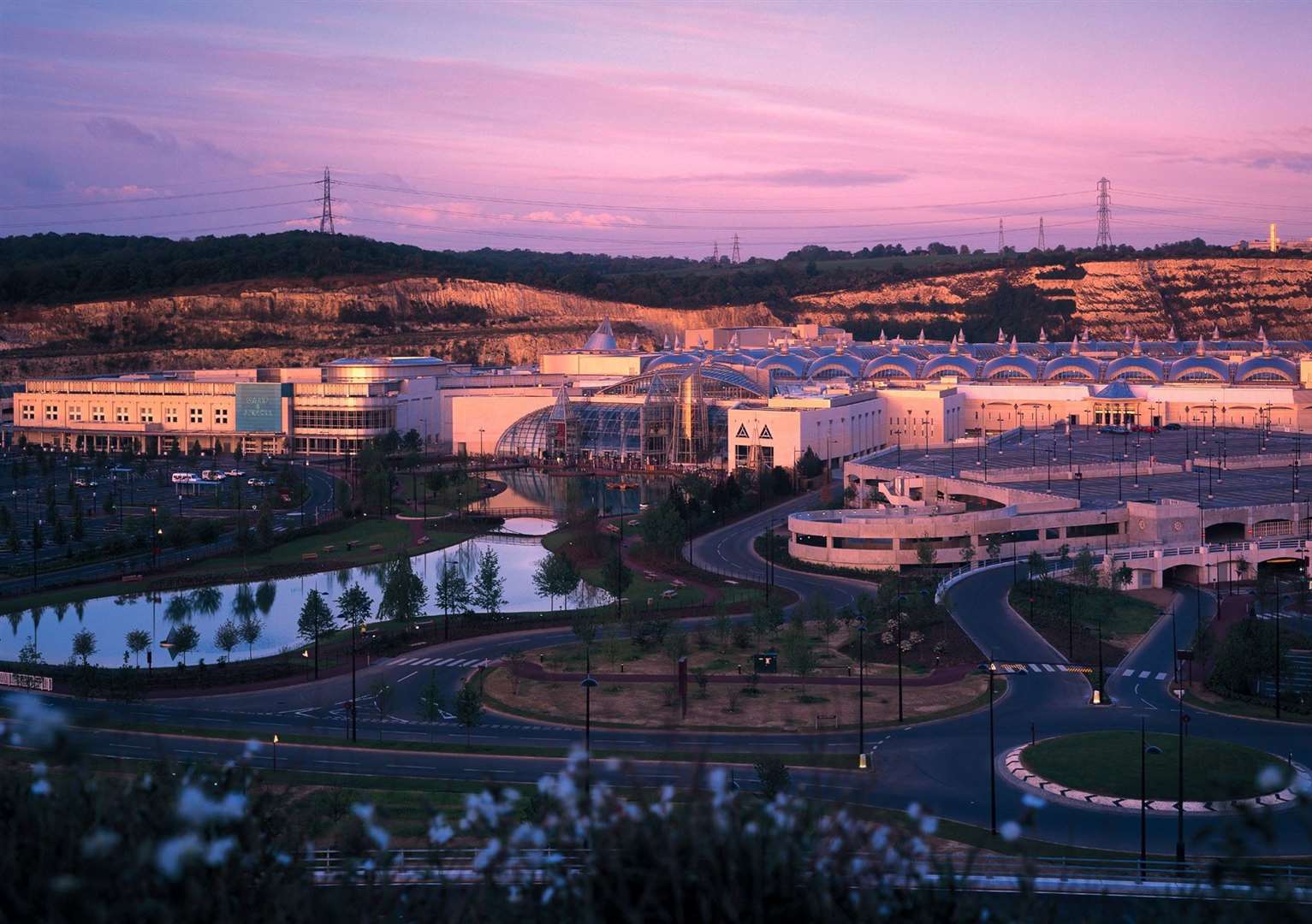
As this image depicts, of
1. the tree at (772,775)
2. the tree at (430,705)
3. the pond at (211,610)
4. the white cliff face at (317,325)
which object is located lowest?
the pond at (211,610)

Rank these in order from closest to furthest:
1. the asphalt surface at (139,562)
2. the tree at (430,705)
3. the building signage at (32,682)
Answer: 1. the tree at (430,705)
2. the building signage at (32,682)
3. the asphalt surface at (139,562)

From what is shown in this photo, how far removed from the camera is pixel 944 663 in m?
12.5

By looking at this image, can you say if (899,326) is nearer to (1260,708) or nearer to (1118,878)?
(1260,708)

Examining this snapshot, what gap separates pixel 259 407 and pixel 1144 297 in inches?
1469

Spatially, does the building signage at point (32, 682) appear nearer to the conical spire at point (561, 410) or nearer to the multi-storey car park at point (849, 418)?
the multi-storey car park at point (849, 418)

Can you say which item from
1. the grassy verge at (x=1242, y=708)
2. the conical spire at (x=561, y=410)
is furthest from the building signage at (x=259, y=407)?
the grassy verge at (x=1242, y=708)

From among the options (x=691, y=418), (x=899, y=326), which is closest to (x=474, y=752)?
(x=691, y=418)

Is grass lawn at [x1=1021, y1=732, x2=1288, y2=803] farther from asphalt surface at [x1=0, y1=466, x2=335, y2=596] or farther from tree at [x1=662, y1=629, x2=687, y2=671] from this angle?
asphalt surface at [x1=0, y1=466, x2=335, y2=596]

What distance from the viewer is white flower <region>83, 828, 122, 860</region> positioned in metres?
2.88

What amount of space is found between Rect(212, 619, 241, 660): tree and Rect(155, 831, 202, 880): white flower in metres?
10.8

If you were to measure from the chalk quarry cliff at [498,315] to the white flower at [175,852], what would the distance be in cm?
4135

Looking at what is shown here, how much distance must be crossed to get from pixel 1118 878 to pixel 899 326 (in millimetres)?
51623

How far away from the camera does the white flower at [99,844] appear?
2.88 metres

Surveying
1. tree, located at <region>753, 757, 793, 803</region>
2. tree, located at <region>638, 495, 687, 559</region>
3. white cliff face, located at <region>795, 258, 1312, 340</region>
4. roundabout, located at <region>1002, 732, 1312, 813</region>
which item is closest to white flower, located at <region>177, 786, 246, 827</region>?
tree, located at <region>753, 757, 793, 803</region>
